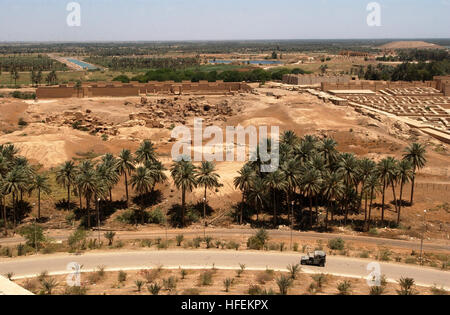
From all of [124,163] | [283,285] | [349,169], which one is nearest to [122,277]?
[283,285]

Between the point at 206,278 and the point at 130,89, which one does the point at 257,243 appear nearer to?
the point at 206,278

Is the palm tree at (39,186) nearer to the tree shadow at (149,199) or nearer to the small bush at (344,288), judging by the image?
the tree shadow at (149,199)

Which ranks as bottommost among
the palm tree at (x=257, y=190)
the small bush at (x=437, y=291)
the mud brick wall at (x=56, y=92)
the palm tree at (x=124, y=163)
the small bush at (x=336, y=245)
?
the small bush at (x=336, y=245)

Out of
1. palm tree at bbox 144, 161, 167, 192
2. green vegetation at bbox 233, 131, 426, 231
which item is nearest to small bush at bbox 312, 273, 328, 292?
green vegetation at bbox 233, 131, 426, 231

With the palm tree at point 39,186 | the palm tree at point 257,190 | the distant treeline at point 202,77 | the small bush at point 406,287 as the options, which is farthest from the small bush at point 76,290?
the distant treeline at point 202,77

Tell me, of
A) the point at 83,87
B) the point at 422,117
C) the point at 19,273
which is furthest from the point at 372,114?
the point at 19,273

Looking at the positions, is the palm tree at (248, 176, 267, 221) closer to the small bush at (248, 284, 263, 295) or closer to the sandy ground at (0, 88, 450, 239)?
the sandy ground at (0, 88, 450, 239)
